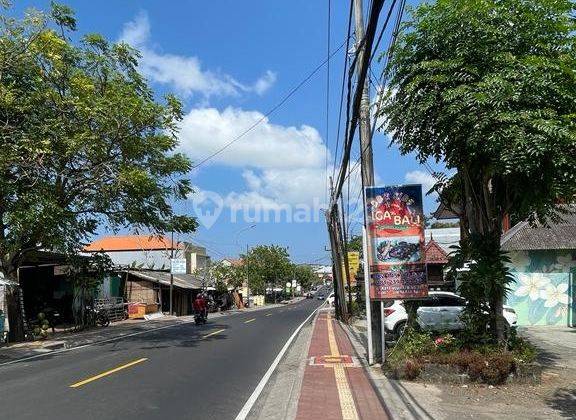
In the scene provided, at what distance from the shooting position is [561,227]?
24.2 metres

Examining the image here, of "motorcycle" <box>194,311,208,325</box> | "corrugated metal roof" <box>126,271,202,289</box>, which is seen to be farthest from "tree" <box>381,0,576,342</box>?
"corrugated metal roof" <box>126,271,202,289</box>

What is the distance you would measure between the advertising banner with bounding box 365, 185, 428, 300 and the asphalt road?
3.36 metres

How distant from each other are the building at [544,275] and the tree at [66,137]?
14.6m

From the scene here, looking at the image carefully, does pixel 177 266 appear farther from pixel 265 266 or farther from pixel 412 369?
pixel 265 266

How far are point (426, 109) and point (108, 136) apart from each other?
13.1 metres

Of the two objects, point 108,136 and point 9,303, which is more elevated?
point 108,136

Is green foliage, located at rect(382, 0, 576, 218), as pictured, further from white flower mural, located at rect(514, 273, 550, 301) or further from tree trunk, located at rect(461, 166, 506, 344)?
white flower mural, located at rect(514, 273, 550, 301)

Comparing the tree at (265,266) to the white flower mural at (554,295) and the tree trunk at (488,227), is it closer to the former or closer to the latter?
the white flower mural at (554,295)

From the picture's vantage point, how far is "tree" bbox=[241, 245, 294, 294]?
309ft

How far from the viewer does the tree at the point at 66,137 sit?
62.0 ft

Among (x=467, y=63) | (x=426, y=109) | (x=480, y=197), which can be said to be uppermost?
(x=467, y=63)

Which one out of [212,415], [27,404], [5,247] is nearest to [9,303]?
[5,247]

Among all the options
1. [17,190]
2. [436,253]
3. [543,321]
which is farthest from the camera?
[436,253]

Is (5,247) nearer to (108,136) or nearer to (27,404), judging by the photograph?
(108,136)
